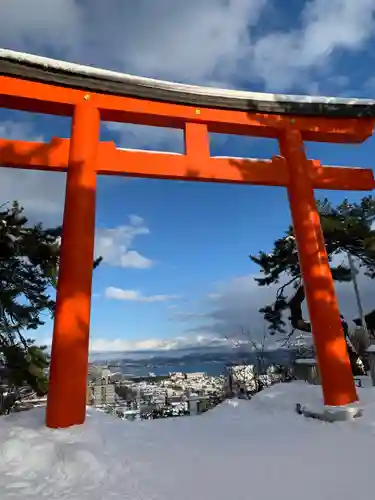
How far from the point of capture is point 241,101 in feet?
21.9

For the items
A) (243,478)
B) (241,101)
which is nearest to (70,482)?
(243,478)

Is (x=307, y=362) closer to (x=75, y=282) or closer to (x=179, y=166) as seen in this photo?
(x=179, y=166)

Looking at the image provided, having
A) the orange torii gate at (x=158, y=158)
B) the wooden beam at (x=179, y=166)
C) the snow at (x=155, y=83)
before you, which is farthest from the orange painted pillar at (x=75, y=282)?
the snow at (x=155, y=83)

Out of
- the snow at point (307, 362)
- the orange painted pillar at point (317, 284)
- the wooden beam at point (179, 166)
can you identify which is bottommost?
the snow at point (307, 362)

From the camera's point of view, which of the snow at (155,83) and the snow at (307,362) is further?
the snow at (307,362)

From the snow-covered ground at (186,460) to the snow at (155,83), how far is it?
16.7 ft

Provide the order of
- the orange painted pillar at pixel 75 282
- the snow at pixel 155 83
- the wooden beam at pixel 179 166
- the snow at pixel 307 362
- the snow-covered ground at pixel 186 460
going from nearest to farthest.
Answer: the snow-covered ground at pixel 186 460, the orange painted pillar at pixel 75 282, the wooden beam at pixel 179 166, the snow at pixel 155 83, the snow at pixel 307 362

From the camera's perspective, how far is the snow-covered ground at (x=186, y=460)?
8.91 ft

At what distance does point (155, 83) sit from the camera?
6191 mm

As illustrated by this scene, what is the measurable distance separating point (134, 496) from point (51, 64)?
5.81 metres

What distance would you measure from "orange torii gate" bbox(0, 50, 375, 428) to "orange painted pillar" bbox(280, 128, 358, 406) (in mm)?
15

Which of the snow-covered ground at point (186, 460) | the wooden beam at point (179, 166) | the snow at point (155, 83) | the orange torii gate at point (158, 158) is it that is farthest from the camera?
the snow at point (155, 83)

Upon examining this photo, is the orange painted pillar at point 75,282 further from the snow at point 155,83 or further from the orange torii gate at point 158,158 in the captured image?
the snow at point 155,83

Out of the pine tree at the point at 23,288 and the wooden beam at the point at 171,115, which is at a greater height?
the wooden beam at the point at 171,115
